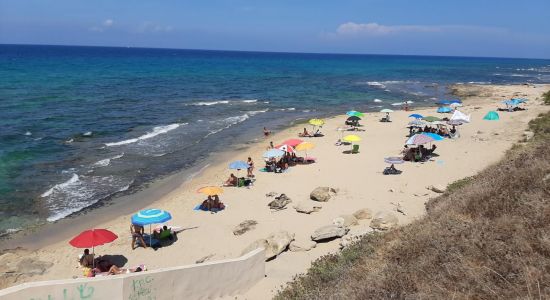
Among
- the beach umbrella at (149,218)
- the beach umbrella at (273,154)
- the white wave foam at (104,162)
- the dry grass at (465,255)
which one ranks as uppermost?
the dry grass at (465,255)

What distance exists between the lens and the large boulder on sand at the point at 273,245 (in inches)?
469

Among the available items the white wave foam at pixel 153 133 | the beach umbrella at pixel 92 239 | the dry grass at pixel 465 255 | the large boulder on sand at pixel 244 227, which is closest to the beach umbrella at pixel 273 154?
the large boulder on sand at pixel 244 227

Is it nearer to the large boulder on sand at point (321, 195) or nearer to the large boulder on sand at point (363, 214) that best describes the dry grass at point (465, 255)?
the large boulder on sand at point (363, 214)

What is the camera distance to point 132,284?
831 cm

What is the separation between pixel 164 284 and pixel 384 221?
7071 millimetres

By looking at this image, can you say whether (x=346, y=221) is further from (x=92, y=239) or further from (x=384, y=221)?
(x=92, y=239)

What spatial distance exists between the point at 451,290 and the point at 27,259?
12224 millimetres

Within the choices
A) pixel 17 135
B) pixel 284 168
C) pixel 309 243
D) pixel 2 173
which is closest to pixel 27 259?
→ pixel 309 243

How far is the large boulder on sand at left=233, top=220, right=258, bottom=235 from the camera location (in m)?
14.4

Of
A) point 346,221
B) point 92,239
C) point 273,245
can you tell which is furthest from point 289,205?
point 92,239

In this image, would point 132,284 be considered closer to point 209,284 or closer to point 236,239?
point 209,284

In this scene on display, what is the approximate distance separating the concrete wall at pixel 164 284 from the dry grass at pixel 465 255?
4.43 feet

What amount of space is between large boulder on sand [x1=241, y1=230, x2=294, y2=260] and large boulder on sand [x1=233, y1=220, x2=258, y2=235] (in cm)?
215

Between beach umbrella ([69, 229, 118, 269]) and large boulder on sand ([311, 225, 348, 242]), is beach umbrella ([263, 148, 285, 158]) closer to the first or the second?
large boulder on sand ([311, 225, 348, 242])
